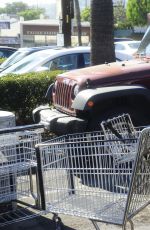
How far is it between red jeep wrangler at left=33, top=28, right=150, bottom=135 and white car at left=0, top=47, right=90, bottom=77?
15.4ft

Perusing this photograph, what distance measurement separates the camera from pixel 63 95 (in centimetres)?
764

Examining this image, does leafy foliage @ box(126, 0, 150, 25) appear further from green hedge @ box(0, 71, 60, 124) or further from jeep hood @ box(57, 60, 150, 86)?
A: jeep hood @ box(57, 60, 150, 86)

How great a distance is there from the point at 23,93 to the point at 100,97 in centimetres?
321

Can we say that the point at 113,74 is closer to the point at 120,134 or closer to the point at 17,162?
the point at 120,134

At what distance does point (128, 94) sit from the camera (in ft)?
22.2

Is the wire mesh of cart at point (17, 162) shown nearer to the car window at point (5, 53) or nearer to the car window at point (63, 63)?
the car window at point (63, 63)

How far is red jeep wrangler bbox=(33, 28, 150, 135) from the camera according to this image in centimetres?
671

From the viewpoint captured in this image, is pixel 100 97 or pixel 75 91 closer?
pixel 100 97

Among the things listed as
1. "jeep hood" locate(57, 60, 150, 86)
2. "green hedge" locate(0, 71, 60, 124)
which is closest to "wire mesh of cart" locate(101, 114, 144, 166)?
"jeep hood" locate(57, 60, 150, 86)

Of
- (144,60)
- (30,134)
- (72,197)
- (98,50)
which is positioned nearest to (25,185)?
(30,134)

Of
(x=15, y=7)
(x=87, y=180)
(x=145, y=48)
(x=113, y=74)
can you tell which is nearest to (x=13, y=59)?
(x=145, y=48)

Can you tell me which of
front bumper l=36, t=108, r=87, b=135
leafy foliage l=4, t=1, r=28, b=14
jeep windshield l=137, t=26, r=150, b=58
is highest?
leafy foliage l=4, t=1, r=28, b=14

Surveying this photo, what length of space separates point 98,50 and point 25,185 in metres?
5.49

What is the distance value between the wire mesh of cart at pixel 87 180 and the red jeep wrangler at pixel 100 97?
2.42 metres
